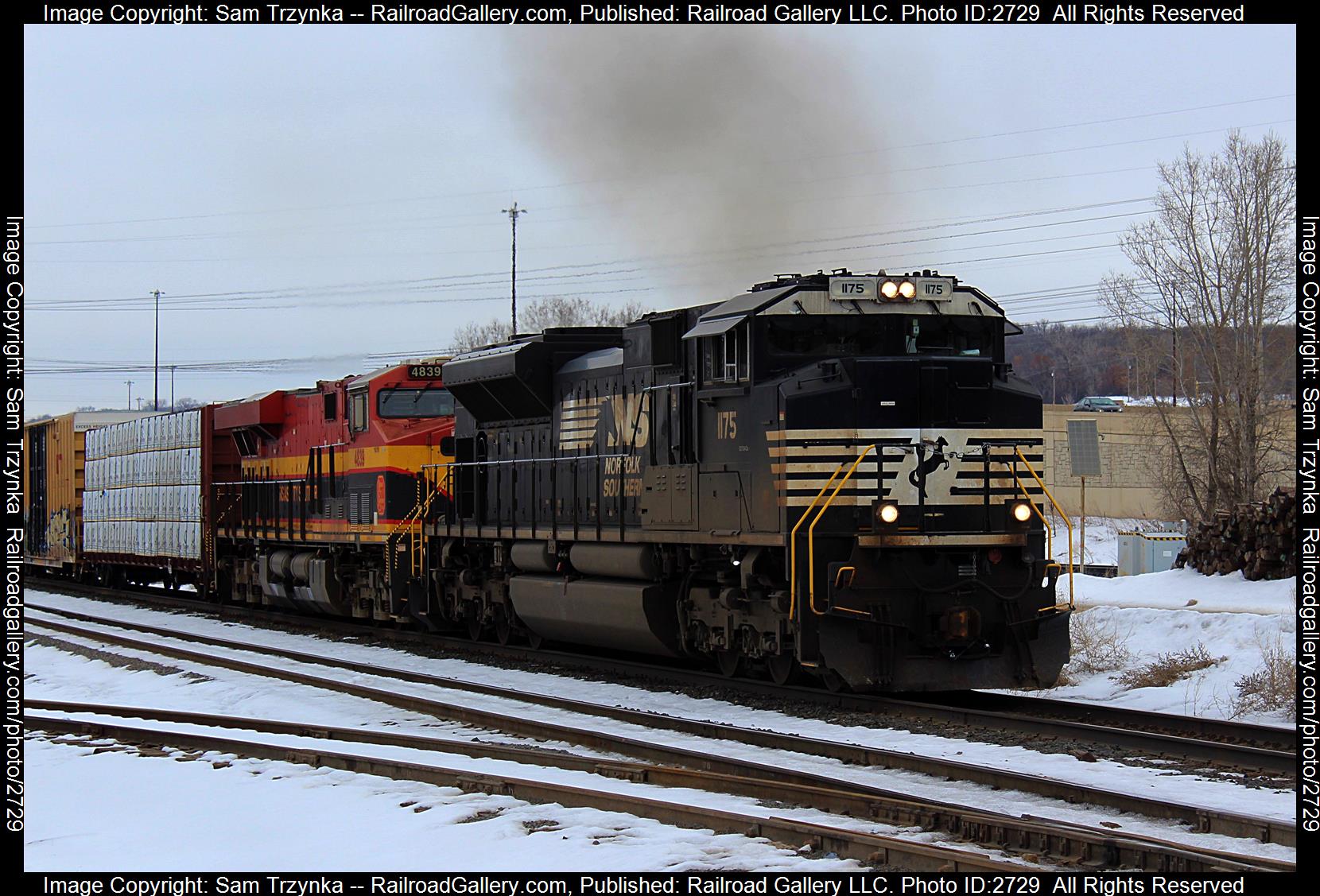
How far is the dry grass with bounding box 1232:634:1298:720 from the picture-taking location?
11039 mm

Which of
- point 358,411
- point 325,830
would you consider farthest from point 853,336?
point 358,411

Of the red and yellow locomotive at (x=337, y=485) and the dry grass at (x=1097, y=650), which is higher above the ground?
the red and yellow locomotive at (x=337, y=485)

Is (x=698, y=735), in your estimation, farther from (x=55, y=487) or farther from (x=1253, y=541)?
(x=55, y=487)

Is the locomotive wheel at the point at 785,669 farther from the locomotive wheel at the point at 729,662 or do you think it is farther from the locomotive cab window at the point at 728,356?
the locomotive cab window at the point at 728,356

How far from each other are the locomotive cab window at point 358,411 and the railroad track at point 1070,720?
6.22 metres

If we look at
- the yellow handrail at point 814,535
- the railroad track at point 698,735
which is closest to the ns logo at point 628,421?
the railroad track at point 698,735

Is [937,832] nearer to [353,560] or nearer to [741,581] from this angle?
[741,581]

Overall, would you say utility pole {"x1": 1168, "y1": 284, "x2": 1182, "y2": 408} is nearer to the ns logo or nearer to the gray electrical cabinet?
the gray electrical cabinet

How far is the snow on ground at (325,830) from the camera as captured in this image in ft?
21.6

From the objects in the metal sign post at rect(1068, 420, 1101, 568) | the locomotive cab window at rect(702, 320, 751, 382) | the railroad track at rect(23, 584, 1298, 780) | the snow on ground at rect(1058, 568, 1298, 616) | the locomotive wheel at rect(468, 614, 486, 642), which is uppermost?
the metal sign post at rect(1068, 420, 1101, 568)

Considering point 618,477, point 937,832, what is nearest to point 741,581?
point 618,477

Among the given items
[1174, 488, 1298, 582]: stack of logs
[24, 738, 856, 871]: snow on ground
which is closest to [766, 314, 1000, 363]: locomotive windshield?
[24, 738, 856, 871]: snow on ground

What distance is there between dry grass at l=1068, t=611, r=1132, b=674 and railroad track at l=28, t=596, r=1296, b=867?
4512 mm

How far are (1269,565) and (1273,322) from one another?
46.8 ft
